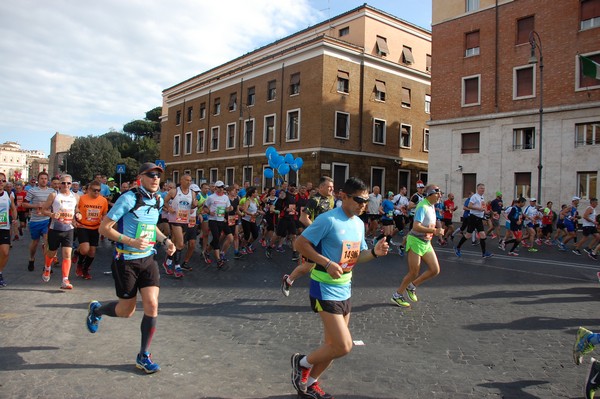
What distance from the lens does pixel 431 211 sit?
23.4ft

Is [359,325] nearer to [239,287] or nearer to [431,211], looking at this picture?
[431,211]

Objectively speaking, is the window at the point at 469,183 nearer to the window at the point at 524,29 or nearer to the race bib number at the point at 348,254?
the window at the point at 524,29

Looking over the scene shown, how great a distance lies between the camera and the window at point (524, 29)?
26109mm

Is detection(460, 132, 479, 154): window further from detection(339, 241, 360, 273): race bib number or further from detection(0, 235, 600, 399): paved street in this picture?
detection(339, 241, 360, 273): race bib number

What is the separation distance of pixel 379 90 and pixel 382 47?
346 centimetres

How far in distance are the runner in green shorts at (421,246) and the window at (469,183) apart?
22872 mm

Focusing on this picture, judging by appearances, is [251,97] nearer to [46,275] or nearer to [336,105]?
[336,105]

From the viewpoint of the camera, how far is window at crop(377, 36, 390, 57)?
34.9 m

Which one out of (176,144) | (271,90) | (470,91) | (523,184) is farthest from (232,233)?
(176,144)

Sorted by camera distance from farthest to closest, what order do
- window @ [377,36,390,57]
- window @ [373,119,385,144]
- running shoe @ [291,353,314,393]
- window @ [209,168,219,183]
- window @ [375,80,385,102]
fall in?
window @ [209,168,219,183] → window @ [377,36,390,57] → window @ [373,119,385,144] → window @ [375,80,385,102] → running shoe @ [291,353,314,393]

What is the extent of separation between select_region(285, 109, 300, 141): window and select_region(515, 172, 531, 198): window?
14819 mm

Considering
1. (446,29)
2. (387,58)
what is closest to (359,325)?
(446,29)

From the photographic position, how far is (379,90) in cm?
3456

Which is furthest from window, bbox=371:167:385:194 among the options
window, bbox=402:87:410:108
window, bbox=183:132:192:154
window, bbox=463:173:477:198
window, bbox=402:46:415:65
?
window, bbox=183:132:192:154
